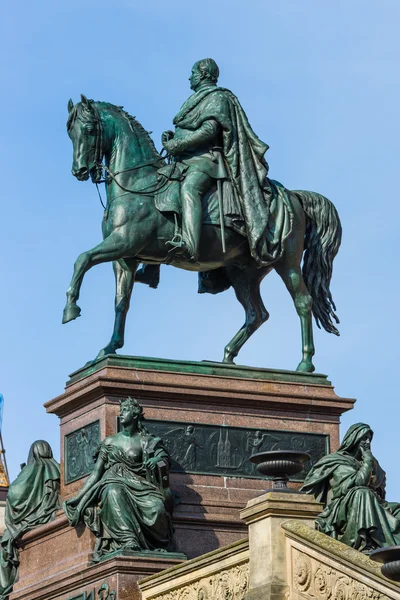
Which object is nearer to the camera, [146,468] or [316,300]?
[146,468]

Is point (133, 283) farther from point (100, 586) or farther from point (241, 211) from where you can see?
point (100, 586)

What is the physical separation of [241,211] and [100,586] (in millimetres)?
6097

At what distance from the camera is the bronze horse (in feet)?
90.1

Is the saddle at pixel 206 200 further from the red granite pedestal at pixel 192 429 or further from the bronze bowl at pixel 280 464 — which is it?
the bronze bowl at pixel 280 464

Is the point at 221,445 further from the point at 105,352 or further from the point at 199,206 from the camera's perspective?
the point at 199,206

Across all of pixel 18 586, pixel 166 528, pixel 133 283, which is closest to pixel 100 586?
pixel 166 528

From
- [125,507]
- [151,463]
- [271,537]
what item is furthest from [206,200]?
[271,537]

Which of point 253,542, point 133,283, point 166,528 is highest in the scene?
point 133,283

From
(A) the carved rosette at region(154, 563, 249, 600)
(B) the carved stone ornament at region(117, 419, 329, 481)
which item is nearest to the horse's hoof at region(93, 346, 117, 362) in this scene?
(B) the carved stone ornament at region(117, 419, 329, 481)

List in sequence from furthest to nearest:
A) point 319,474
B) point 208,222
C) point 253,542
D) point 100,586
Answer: point 208,222 → point 319,474 → point 100,586 → point 253,542

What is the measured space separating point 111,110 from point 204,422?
4.74 m

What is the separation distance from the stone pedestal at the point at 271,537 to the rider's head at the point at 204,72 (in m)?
8.96

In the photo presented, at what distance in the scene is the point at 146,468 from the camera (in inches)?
996

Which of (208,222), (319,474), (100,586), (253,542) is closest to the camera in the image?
(253,542)
